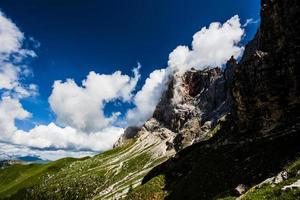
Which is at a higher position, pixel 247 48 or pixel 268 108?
pixel 247 48

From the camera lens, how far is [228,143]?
7525cm

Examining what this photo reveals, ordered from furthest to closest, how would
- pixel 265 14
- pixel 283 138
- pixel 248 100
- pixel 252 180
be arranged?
pixel 265 14 → pixel 248 100 → pixel 283 138 → pixel 252 180

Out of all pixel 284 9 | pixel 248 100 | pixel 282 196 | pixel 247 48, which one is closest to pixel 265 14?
pixel 284 9

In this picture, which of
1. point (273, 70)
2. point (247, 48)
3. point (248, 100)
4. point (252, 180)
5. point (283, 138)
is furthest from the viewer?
point (247, 48)

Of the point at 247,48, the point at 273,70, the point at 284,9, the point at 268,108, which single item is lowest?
the point at 268,108

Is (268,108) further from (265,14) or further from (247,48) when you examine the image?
(247,48)

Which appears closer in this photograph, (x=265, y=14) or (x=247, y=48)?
(x=265, y=14)

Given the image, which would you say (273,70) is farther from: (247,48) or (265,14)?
(247,48)

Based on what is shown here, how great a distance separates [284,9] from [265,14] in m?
5.61

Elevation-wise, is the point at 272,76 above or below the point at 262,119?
above

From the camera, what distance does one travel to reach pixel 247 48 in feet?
564

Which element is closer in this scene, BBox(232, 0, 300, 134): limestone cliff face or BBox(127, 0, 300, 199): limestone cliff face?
BBox(127, 0, 300, 199): limestone cliff face

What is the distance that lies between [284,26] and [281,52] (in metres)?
7.86

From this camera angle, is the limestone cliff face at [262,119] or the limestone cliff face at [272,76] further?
the limestone cliff face at [272,76]
